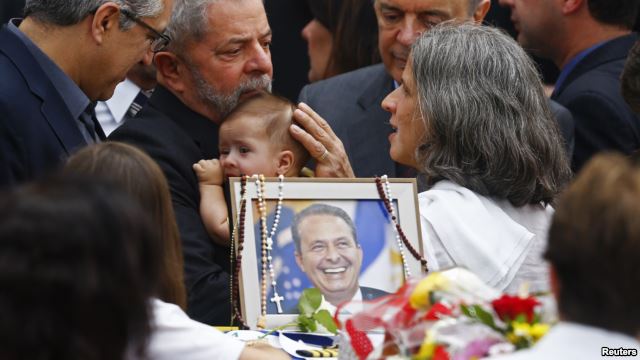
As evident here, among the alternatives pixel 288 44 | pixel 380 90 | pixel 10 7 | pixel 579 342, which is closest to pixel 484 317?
pixel 579 342

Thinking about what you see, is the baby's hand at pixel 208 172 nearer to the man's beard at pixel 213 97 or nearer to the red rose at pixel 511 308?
the man's beard at pixel 213 97

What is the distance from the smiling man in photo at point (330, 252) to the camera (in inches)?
159

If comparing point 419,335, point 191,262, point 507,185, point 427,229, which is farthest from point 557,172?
point 419,335

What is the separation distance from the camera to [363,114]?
5867mm

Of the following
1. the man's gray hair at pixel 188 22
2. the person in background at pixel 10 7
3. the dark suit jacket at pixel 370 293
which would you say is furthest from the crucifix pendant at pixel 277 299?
the person in background at pixel 10 7

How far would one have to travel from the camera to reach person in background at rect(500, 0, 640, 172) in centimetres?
597

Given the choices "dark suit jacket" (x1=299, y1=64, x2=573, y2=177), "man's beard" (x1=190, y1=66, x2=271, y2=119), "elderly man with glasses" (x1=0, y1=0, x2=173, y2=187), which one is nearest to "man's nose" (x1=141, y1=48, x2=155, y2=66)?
"elderly man with glasses" (x1=0, y1=0, x2=173, y2=187)

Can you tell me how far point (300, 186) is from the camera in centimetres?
414

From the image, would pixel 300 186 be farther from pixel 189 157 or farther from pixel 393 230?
pixel 189 157

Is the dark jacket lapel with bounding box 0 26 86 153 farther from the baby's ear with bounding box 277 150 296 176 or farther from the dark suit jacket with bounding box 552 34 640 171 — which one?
the dark suit jacket with bounding box 552 34 640 171

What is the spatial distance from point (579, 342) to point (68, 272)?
996mm

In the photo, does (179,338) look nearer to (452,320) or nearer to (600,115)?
(452,320)

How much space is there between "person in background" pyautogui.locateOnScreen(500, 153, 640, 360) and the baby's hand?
253cm

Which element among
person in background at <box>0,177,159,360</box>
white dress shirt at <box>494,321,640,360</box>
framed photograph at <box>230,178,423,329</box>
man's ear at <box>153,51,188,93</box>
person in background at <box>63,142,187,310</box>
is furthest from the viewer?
man's ear at <box>153,51,188,93</box>
